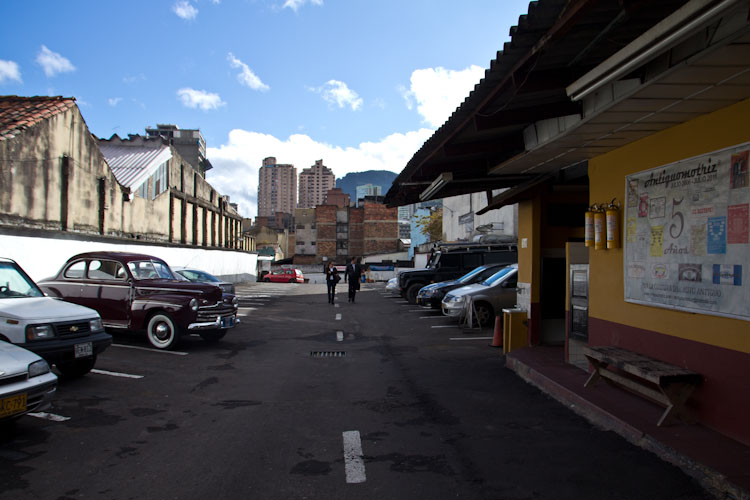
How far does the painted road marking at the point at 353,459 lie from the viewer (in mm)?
4285

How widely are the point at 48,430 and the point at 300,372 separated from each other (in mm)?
3895

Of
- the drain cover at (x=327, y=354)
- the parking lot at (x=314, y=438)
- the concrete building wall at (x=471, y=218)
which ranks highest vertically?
the concrete building wall at (x=471, y=218)

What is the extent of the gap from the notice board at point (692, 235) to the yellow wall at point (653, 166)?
0.35 feet

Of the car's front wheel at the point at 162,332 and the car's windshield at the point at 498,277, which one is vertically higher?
the car's windshield at the point at 498,277

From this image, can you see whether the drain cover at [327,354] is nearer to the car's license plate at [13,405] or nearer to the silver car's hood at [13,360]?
the silver car's hood at [13,360]

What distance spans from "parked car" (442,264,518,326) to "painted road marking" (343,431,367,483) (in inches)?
A: 352

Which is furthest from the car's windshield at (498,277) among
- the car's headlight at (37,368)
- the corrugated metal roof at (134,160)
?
the corrugated metal roof at (134,160)

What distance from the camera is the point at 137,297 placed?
10445 millimetres

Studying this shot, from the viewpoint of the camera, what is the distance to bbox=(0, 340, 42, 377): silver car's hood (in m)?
4.86

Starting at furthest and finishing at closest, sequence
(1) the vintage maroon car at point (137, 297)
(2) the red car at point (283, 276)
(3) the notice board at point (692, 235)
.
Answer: (2) the red car at point (283, 276) < (1) the vintage maroon car at point (137, 297) < (3) the notice board at point (692, 235)

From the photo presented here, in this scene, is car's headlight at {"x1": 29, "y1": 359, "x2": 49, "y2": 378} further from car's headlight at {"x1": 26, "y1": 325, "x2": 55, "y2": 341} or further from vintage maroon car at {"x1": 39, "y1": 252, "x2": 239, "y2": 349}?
vintage maroon car at {"x1": 39, "y1": 252, "x2": 239, "y2": 349}

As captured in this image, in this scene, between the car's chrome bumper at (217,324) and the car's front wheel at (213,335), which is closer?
the car's chrome bumper at (217,324)

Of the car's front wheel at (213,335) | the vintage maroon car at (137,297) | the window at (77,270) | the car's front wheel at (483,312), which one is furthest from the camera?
the car's front wheel at (483,312)

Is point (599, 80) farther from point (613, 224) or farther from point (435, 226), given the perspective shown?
point (435, 226)
